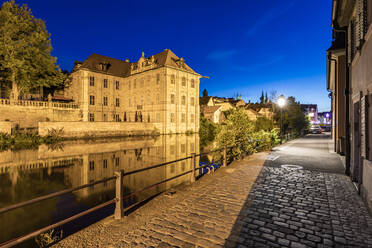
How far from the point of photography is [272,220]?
172 inches

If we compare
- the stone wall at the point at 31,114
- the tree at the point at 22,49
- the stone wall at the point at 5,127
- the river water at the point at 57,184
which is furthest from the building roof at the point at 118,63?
the river water at the point at 57,184

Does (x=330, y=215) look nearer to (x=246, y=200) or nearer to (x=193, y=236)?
(x=246, y=200)

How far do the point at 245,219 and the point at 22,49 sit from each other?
4157cm

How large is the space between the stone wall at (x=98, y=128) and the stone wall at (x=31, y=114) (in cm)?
739

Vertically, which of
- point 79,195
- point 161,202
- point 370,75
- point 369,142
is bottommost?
point 79,195

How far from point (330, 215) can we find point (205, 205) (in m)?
3.04

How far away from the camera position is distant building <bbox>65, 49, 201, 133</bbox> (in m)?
39.9

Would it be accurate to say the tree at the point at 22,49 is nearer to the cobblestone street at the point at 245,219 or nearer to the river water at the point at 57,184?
the river water at the point at 57,184

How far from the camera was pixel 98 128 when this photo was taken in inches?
1277

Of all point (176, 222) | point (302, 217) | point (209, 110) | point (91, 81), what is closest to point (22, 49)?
point (91, 81)

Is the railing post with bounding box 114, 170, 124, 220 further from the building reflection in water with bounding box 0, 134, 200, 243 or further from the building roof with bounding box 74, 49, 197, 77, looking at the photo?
the building roof with bounding box 74, 49, 197, 77

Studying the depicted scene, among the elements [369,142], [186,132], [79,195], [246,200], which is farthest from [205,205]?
[186,132]

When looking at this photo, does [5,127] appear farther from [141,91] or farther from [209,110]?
[209,110]

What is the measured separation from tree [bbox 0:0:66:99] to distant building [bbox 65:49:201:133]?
6741 mm
